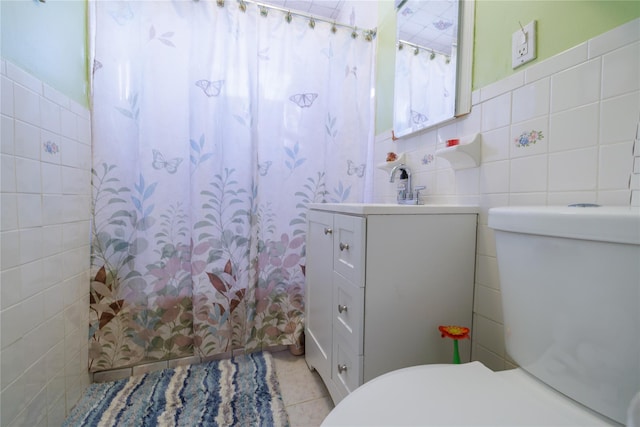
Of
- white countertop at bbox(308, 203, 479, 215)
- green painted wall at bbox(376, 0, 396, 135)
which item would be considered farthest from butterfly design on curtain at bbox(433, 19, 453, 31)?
white countertop at bbox(308, 203, 479, 215)

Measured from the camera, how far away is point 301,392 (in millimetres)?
1264

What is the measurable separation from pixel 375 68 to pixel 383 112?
0.28m

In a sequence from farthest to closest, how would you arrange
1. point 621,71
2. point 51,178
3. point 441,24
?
point 441,24
point 51,178
point 621,71

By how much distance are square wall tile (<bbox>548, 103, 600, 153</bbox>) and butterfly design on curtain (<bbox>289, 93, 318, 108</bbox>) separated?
104 cm

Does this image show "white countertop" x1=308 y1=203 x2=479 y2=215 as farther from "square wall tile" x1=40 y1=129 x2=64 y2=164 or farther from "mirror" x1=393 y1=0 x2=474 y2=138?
"square wall tile" x1=40 y1=129 x2=64 y2=164

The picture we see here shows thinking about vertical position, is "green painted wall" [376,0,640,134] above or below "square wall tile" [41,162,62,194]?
above

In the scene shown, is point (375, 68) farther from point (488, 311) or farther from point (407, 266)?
point (488, 311)

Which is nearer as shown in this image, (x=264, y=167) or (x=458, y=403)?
(x=458, y=403)

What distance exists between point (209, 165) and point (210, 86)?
374 millimetres

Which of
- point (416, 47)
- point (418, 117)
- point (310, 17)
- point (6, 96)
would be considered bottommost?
point (6, 96)

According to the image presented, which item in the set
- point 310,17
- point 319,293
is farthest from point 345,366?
point 310,17

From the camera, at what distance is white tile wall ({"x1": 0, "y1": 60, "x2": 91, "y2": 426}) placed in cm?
79

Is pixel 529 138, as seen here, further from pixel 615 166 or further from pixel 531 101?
pixel 615 166

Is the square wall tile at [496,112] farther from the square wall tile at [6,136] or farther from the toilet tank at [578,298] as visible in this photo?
the square wall tile at [6,136]
